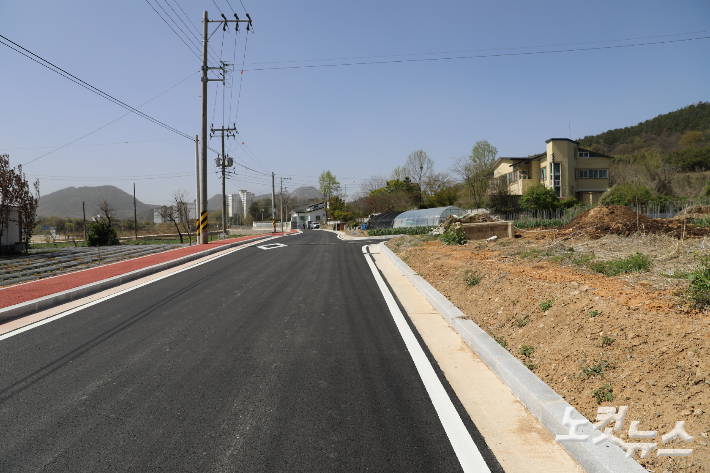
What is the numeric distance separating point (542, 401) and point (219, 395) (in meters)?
2.80

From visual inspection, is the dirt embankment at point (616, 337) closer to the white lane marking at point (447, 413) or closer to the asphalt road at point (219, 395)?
Answer: the white lane marking at point (447, 413)

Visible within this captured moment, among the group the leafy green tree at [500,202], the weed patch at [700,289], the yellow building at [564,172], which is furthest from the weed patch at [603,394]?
the yellow building at [564,172]

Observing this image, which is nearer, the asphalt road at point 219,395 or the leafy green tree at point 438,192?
the asphalt road at point 219,395

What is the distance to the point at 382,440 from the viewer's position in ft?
9.64

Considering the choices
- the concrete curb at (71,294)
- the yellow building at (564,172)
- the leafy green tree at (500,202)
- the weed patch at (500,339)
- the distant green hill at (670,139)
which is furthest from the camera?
the distant green hill at (670,139)

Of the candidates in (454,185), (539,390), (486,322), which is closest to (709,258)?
(486,322)

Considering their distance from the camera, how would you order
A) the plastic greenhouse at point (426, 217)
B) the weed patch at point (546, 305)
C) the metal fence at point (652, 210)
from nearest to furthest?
the weed patch at point (546, 305) → the metal fence at point (652, 210) → the plastic greenhouse at point (426, 217)

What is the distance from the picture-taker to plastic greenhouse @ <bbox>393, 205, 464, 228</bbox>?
39.7m

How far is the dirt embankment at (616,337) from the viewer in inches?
113

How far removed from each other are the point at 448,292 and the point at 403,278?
283 cm

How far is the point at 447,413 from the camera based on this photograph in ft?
11.0

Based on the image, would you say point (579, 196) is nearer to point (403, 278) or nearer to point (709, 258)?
point (403, 278)

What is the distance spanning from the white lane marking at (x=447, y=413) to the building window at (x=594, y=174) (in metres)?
52.4

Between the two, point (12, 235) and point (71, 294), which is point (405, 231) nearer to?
point (12, 235)
